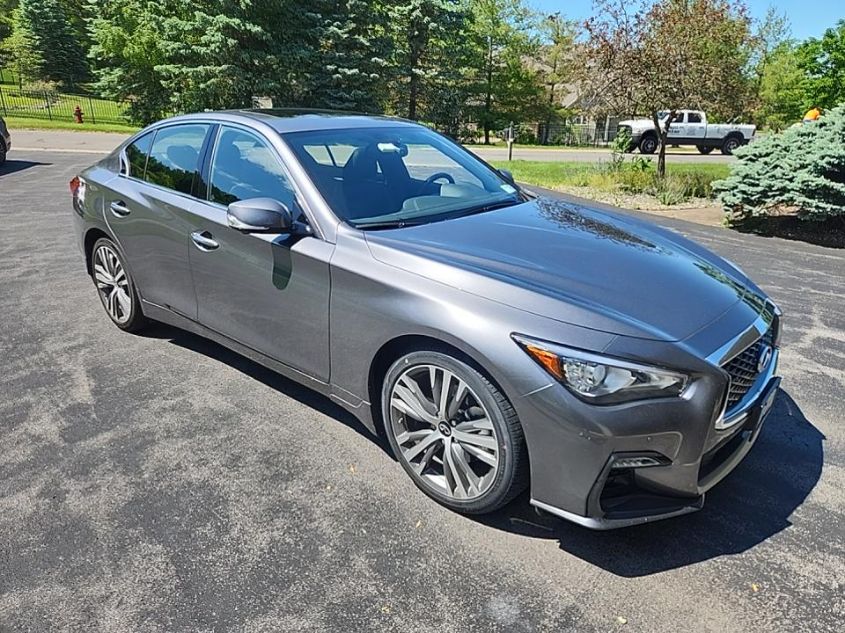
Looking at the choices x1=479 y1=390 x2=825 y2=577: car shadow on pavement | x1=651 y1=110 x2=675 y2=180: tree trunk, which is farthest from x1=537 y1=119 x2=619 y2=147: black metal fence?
x1=479 y1=390 x2=825 y2=577: car shadow on pavement

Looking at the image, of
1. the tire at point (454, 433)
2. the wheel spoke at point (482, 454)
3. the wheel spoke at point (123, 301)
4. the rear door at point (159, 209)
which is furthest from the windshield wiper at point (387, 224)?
the wheel spoke at point (123, 301)

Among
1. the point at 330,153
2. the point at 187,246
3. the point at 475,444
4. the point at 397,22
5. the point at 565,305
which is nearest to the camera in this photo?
the point at 565,305

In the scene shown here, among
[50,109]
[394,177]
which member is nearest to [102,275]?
[394,177]

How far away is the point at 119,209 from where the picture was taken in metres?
4.33

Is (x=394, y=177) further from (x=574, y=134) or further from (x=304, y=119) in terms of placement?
(x=574, y=134)

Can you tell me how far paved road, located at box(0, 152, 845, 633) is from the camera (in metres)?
2.25

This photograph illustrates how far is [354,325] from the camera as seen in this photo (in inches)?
114

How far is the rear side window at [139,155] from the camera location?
4.36 m

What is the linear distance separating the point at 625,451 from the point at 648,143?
2962cm

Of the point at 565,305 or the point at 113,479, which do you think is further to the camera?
the point at 113,479

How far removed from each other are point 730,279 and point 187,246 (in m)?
2.99

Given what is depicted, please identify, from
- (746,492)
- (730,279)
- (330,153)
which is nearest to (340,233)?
(330,153)

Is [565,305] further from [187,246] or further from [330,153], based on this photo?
[187,246]

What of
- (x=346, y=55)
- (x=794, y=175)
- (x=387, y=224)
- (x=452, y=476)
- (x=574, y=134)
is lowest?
(x=452, y=476)
